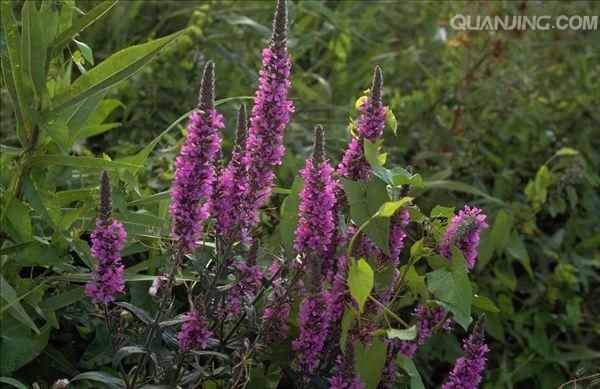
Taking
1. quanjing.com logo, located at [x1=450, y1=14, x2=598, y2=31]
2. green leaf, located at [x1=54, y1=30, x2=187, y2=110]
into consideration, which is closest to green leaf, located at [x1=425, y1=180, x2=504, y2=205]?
quanjing.com logo, located at [x1=450, y1=14, x2=598, y2=31]

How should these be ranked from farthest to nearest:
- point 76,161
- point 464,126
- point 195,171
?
point 464,126 < point 76,161 < point 195,171

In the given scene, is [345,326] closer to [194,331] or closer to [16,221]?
[194,331]

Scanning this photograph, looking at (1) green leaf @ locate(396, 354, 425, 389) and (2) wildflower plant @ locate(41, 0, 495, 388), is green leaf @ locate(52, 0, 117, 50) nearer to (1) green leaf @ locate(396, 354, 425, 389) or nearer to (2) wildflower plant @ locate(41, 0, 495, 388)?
(2) wildflower plant @ locate(41, 0, 495, 388)

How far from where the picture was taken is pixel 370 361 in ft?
5.23

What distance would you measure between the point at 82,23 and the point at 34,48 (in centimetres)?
12

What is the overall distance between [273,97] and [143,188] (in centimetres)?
110

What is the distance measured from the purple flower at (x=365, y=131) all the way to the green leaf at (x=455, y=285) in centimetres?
24

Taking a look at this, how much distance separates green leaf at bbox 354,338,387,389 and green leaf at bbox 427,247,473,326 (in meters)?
0.14

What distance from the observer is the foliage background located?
2941 mm

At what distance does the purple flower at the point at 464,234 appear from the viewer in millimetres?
1612

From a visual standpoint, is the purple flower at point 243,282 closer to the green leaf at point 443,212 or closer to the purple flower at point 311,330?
the purple flower at point 311,330

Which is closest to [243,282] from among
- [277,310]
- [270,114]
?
[277,310]

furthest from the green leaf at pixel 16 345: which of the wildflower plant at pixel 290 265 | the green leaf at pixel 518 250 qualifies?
the green leaf at pixel 518 250

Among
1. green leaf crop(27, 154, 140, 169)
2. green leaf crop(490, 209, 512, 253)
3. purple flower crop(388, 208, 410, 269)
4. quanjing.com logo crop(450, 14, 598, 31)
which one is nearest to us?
purple flower crop(388, 208, 410, 269)
